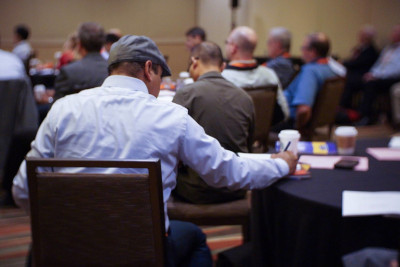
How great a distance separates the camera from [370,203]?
1.61 meters

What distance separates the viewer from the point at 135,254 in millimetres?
1362

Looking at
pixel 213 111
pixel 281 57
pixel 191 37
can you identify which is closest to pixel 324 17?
pixel 281 57

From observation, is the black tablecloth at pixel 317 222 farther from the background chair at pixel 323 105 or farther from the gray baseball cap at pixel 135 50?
the background chair at pixel 323 105

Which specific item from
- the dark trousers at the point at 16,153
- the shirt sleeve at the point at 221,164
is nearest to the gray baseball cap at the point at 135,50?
the shirt sleeve at the point at 221,164

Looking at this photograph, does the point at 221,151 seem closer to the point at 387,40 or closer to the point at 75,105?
the point at 75,105

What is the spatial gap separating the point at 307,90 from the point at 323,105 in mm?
175

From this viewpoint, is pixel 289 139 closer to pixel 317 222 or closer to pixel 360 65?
pixel 317 222

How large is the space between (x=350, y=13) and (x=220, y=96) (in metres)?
6.44

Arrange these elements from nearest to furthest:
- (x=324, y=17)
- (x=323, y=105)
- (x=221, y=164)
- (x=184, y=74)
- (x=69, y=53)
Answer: (x=221, y=164) → (x=184, y=74) → (x=323, y=105) → (x=69, y=53) → (x=324, y=17)

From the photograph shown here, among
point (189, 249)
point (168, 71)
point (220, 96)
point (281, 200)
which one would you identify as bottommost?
point (189, 249)

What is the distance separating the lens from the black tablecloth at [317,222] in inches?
61.9

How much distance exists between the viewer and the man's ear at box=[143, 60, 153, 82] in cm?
153

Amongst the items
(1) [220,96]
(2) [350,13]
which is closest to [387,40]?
(2) [350,13]

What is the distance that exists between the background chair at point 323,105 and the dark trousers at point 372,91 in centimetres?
302
